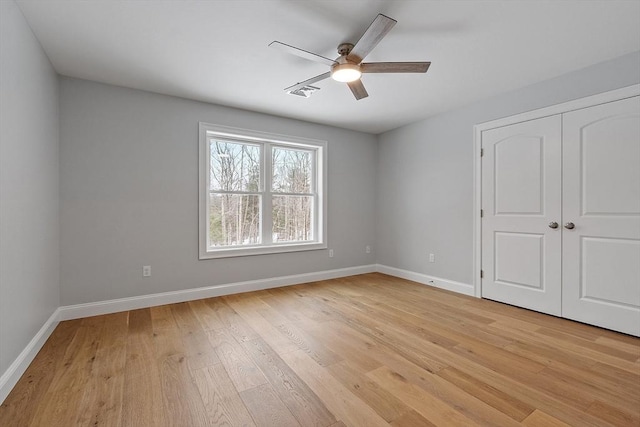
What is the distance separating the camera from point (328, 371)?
1943 mm

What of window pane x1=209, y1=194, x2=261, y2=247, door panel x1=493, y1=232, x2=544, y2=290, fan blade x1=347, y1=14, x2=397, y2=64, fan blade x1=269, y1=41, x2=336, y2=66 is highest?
fan blade x1=269, y1=41, x2=336, y2=66

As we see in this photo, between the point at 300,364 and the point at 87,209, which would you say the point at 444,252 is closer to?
the point at 300,364

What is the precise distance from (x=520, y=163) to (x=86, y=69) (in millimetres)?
4583

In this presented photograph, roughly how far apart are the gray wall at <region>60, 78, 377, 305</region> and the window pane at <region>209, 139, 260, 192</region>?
0.29m

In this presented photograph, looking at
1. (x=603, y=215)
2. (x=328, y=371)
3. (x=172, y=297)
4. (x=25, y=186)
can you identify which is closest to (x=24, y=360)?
(x=25, y=186)

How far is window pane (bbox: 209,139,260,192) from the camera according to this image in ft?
12.5

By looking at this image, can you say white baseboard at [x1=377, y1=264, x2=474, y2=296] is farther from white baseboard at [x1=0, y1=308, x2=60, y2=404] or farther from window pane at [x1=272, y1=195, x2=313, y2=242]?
white baseboard at [x1=0, y1=308, x2=60, y2=404]

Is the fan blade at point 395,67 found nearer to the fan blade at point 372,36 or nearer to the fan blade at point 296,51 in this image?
the fan blade at point 372,36

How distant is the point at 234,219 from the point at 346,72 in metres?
2.45

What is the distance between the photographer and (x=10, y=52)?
181 centimetres

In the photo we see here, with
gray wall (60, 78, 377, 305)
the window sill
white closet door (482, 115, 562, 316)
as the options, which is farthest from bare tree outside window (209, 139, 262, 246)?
white closet door (482, 115, 562, 316)

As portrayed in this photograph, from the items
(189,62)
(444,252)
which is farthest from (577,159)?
(189,62)

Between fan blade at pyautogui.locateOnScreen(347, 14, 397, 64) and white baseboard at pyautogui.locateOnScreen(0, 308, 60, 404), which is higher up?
fan blade at pyautogui.locateOnScreen(347, 14, 397, 64)

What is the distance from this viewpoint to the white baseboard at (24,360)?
5.51 feet
